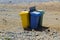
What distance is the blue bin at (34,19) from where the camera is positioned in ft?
33.7

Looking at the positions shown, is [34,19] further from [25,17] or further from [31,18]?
[25,17]

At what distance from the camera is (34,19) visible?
10383 millimetres

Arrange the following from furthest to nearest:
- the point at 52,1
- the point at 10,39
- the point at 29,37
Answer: the point at 52,1
the point at 29,37
the point at 10,39

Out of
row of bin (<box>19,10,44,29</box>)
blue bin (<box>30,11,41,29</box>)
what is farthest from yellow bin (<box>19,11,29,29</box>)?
blue bin (<box>30,11,41,29</box>)

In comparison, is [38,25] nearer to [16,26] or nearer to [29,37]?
[16,26]

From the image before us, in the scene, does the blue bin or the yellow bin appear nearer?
the blue bin

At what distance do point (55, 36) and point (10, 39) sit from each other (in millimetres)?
1752

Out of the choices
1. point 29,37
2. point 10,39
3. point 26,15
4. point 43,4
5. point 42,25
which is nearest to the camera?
point 10,39

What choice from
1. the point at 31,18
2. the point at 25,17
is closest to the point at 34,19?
the point at 31,18

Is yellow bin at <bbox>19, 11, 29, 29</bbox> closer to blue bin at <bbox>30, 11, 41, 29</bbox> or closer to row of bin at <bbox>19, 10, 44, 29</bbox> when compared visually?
row of bin at <bbox>19, 10, 44, 29</bbox>

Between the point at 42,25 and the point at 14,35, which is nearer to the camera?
the point at 14,35

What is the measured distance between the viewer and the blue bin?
404 inches

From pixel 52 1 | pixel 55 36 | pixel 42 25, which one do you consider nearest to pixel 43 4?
pixel 52 1

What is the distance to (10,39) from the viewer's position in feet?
27.4
